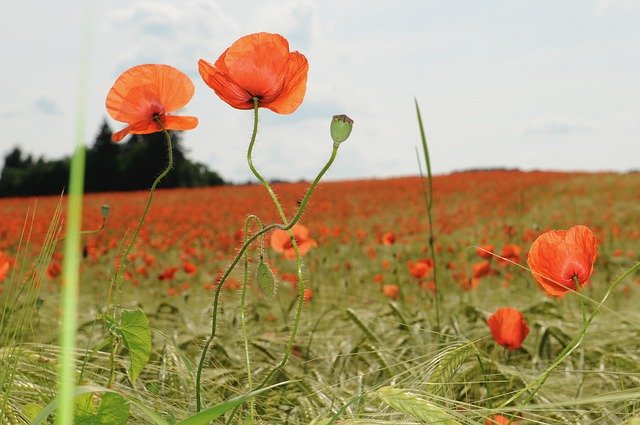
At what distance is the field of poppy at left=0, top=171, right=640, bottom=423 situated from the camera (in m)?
0.97

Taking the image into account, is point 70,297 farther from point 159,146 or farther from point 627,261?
point 159,146

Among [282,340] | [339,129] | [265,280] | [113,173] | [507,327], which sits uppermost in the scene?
[113,173]

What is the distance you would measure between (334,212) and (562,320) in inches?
279

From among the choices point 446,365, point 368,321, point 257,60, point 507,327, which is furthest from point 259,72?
point 368,321

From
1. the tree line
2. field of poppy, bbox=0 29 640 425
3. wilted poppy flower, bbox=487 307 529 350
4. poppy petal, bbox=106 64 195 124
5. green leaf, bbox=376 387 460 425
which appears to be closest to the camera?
green leaf, bbox=376 387 460 425

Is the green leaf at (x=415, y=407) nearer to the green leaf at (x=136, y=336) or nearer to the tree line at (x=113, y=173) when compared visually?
the green leaf at (x=136, y=336)

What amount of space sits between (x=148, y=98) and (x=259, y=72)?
17 cm

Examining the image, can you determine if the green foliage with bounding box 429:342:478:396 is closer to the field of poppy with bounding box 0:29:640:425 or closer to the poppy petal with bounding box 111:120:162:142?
the field of poppy with bounding box 0:29:640:425

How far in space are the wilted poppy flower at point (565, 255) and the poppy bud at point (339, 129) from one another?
29 centimetres

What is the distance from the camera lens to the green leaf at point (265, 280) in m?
0.80

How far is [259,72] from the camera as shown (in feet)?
2.62

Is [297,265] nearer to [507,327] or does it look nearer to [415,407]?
[415,407]

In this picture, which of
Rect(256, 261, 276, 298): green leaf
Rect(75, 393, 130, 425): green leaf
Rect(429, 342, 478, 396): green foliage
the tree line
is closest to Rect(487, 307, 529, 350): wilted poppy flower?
Rect(429, 342, 478, 396): green foliage

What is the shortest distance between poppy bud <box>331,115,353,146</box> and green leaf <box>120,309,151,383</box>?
290 millimetres
